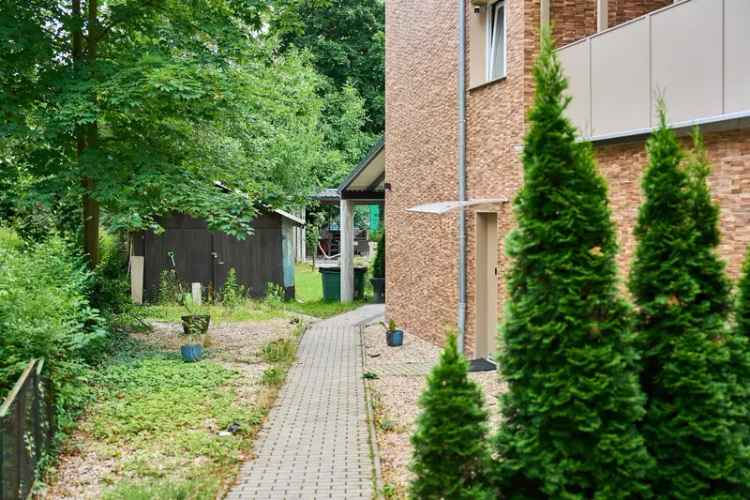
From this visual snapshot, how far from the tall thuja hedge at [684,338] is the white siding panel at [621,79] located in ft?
13.0

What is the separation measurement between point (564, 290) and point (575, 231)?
0.38 m

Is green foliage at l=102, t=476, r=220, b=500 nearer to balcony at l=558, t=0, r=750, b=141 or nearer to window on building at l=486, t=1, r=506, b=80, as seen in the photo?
balcony at l=558, t=0, r=750, b=141

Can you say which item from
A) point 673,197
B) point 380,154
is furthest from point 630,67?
point 380,154

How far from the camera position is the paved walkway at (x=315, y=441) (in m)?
7.61

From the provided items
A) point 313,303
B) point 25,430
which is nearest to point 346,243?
point 313,303

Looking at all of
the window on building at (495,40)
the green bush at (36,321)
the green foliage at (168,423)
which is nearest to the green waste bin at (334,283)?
the green foliage at (168,423)

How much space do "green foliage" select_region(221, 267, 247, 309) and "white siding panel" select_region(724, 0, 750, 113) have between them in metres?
16.9

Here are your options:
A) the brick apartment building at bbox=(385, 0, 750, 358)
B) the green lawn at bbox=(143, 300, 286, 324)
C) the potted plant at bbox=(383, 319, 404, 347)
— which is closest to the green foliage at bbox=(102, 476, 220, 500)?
the brick apartment building at bbox=(385, 0, 750, 358)

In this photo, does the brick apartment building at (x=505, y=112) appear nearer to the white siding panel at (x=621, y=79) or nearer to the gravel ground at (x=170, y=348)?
the white siding panel at (x=621, y=79)

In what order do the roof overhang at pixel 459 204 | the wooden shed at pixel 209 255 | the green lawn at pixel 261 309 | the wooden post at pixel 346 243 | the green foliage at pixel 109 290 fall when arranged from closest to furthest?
the roof overhang at pixel 459 204
the green foliage at pixel 109 290
the green lawn at pixel 261 309
the wooden post at pixel 346 243
the wooden shed at pixel 209 255

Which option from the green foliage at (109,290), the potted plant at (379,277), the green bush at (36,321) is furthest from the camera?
the potted plant at (379,277)

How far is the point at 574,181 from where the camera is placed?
531 cm

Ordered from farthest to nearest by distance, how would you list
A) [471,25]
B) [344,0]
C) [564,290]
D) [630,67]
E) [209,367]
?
[344,0] → [471,25] → [209,367] → [630,67] → [564,290]

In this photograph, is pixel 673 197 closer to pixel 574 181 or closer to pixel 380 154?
pixel 574 181
